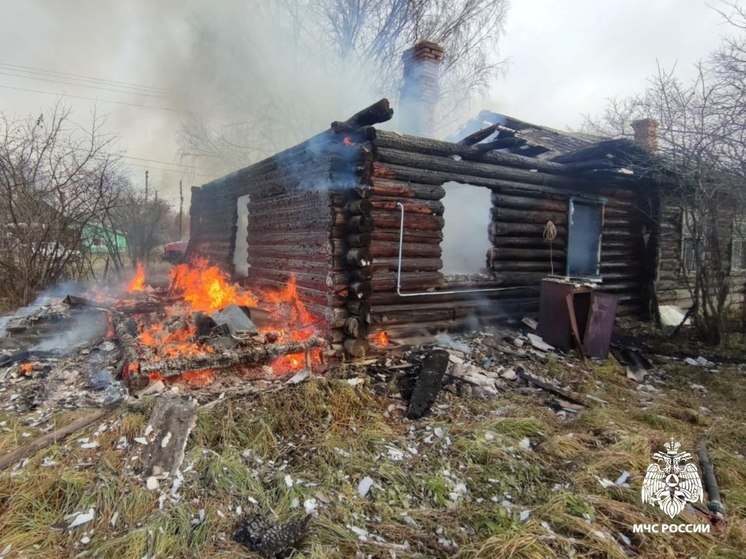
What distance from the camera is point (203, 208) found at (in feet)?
42.2

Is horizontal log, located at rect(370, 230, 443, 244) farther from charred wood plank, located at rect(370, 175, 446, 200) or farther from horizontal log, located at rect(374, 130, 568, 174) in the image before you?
horizontal log, located at rect(374, 130, 568, 174)

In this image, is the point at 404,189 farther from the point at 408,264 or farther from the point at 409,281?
the point at 409,281

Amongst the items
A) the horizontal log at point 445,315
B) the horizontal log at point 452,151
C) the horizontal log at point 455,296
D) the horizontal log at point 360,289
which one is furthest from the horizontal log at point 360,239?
the horizontal log at point 452,151

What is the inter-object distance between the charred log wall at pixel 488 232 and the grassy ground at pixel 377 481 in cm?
230

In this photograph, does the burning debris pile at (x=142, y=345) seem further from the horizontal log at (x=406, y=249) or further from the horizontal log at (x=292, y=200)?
the horizontal log at (x=406, y=249)

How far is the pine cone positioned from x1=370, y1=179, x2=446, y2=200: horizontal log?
4.69 meters

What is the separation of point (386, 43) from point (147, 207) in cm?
1476

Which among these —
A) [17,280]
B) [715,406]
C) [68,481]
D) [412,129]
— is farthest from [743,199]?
[17,280]

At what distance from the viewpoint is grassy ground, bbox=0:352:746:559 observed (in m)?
2.84

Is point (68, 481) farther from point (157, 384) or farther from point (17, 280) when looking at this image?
point (17, 280)

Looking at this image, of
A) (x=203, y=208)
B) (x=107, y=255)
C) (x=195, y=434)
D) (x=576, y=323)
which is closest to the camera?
(x=195, y=434)

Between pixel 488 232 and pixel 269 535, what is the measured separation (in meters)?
6.69

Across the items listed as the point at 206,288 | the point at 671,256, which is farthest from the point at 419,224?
the point at 671,256

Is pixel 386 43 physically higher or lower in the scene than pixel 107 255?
higher
